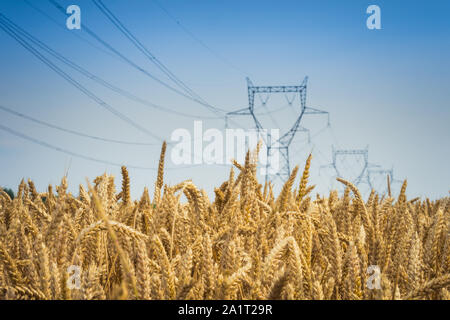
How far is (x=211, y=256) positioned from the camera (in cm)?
99

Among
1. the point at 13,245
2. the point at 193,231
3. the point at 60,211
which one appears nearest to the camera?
the point at 60,211

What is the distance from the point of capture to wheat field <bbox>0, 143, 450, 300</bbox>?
36.9 inches

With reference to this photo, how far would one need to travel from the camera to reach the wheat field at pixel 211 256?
3.08 feet
